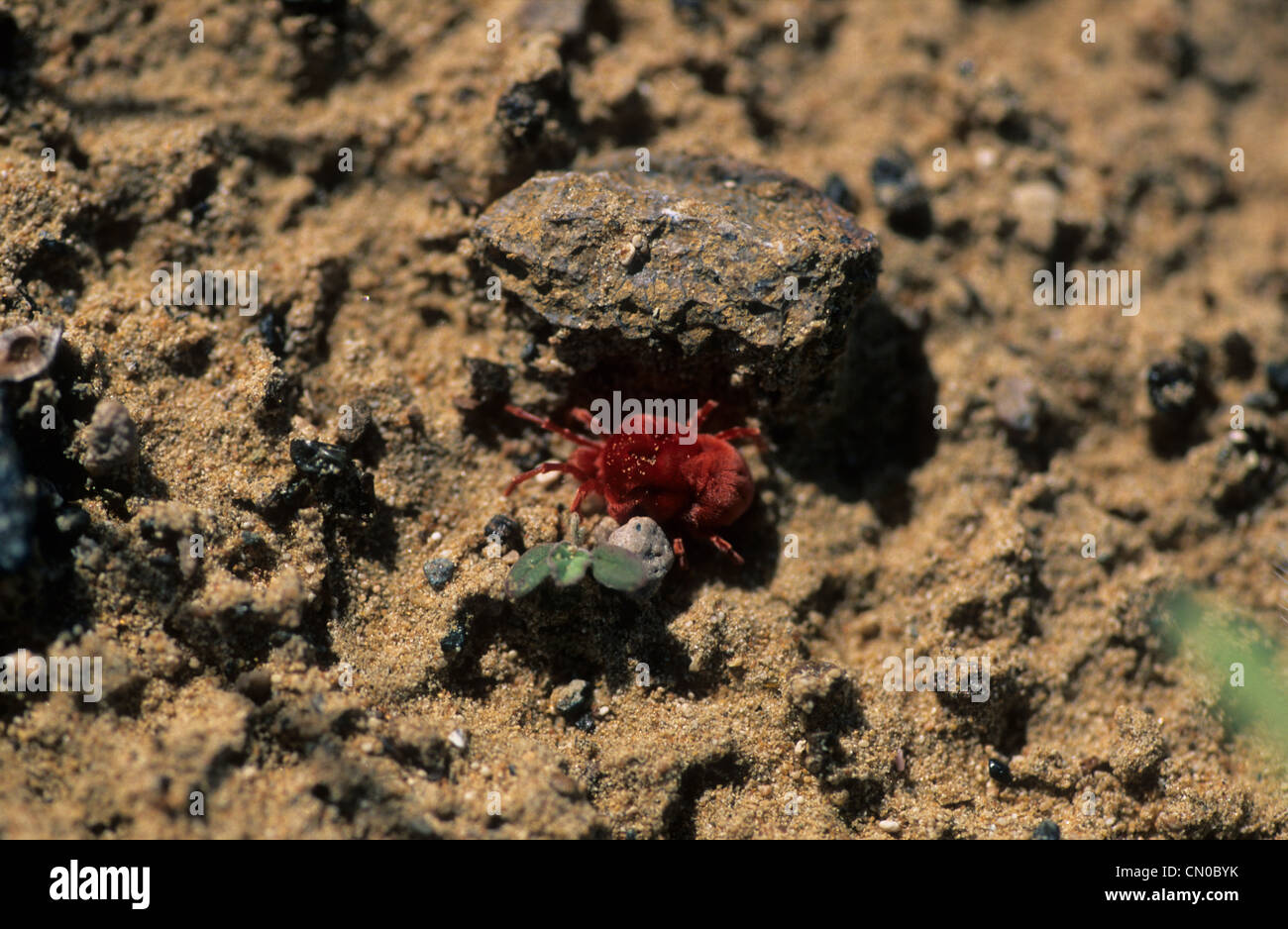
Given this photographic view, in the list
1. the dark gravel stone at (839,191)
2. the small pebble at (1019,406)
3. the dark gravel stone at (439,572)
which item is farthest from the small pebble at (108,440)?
the small pebble at (1019,406)

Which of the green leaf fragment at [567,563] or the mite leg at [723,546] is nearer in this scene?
the green leaf fragment at [567,563]

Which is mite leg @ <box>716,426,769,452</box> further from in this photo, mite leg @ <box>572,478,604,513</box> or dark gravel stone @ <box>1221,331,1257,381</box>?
dark gravel stone @ <box>1221,331,1257,381</box>

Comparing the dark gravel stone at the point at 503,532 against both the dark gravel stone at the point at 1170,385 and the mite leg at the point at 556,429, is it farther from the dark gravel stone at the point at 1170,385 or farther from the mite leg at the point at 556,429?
the dark gravel stone at the point at 1170,385

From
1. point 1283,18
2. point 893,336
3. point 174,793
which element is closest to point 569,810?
point 174,793

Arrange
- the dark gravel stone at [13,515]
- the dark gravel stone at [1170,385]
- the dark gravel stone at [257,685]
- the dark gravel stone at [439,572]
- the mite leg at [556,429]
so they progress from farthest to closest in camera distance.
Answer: the dark gravel stone at [1170,385] → the mite leg at [556,429] → the dark gravel stone at [439,572] → the dark gravel stone at [257,685] → the dark gravel stone at [13,515]

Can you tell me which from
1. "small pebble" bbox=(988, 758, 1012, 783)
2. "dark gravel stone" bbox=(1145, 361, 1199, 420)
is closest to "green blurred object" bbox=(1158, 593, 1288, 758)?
"dark gravel stone" bbox=(1145, 361, 1199, 420)
